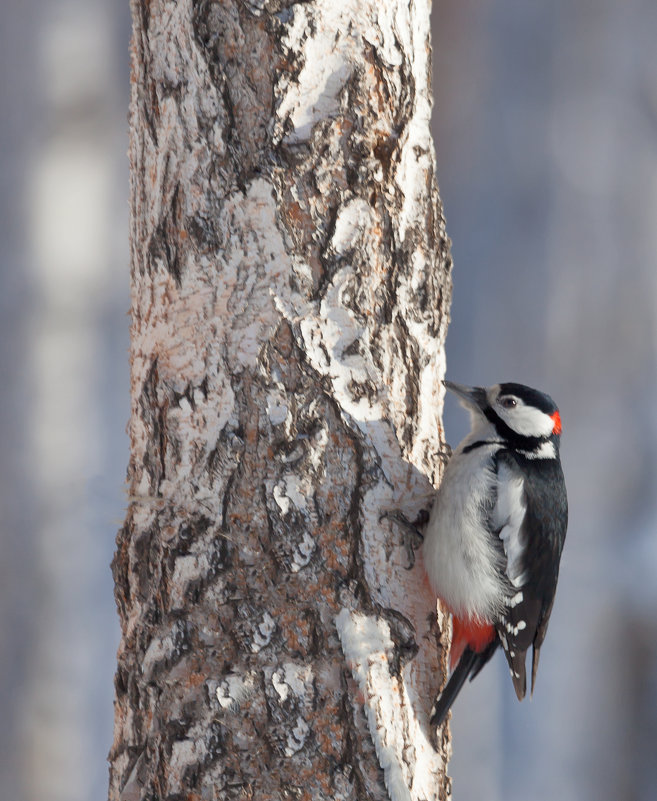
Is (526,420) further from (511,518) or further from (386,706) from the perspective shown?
(386,706)

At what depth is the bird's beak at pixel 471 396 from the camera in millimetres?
1900

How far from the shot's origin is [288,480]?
142cm

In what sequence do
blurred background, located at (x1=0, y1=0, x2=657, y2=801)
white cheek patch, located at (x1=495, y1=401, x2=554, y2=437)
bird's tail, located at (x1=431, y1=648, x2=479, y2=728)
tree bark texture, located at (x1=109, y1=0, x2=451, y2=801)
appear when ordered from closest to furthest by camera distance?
tree bark texture, located at (x1=109, y1=0, x2=451, y2=801)
bird's tail, located at (x1=431, y1=648, x2=479, y2=728)
white cheek patch, located at (x1=495, y1=401, x2=554, y2=437)
blurred background, located at (x1=0, y1=0, x2=657, y2=801)

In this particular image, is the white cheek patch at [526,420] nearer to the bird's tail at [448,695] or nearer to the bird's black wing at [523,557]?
the bird's black wing at [523,557]

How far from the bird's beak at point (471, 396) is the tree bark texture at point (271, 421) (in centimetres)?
37

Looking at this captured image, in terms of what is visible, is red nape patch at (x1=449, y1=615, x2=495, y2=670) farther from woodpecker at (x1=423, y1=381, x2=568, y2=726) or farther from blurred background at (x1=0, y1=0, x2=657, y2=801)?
blurred background at (x1=0, y1=0, x2=657, y2=801)

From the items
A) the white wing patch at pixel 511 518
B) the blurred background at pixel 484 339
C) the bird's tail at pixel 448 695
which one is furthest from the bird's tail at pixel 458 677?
the blurred background at pixel 484 339

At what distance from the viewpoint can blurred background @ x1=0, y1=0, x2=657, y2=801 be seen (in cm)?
333

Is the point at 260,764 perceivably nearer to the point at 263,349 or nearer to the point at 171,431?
the point at 171,431

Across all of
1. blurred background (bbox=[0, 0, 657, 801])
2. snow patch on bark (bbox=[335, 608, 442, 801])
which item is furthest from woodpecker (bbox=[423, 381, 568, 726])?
blurred background (bbox=[0, 0, 657, 801])

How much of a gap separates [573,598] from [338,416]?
270cm

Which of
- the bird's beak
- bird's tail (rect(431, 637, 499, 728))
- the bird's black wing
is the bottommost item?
bird's tail (rect(431, 637, 499, 728))

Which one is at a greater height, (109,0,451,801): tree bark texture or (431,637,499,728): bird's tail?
(109,0,451,801): tree bark texture

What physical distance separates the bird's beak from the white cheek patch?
0.12ft
